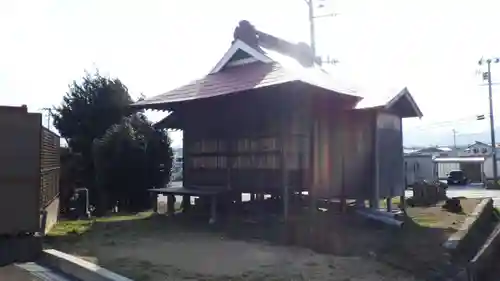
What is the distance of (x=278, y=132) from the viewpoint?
12.9 m

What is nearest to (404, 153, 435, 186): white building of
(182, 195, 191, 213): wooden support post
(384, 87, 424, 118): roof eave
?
(384, 87, 424, 118): roof eave

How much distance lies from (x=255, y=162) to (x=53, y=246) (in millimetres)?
5037

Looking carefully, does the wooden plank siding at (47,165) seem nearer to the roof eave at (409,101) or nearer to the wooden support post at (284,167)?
the wooden support post at (284,167)

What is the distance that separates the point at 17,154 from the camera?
10.4m

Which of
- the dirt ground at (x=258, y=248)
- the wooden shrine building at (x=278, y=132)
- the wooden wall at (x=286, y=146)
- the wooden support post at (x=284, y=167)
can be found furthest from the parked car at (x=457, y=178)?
the wooden support post at (x=284, y=167)

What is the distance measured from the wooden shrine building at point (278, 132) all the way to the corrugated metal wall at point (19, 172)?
3916 millimetres

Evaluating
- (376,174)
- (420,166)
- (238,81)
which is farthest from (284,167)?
(420,166)

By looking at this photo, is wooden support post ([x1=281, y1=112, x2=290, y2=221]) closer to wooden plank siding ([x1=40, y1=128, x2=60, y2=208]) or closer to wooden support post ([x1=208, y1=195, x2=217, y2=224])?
wooden support post ([x1=208, y1=195, x2=217, y2=224])

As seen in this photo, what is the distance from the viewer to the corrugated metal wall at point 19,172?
10.2 metres

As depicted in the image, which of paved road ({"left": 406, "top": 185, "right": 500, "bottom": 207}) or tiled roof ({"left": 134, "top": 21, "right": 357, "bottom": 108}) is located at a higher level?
tiled roof ({"left": 134, "top": 21, "right": 357, "bottom": 108})

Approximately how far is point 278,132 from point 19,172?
5.63m

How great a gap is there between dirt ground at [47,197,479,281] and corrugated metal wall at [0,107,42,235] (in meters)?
0.78

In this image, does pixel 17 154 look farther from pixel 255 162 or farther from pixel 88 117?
pixel 88 117

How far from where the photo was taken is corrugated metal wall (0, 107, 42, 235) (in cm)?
1020
